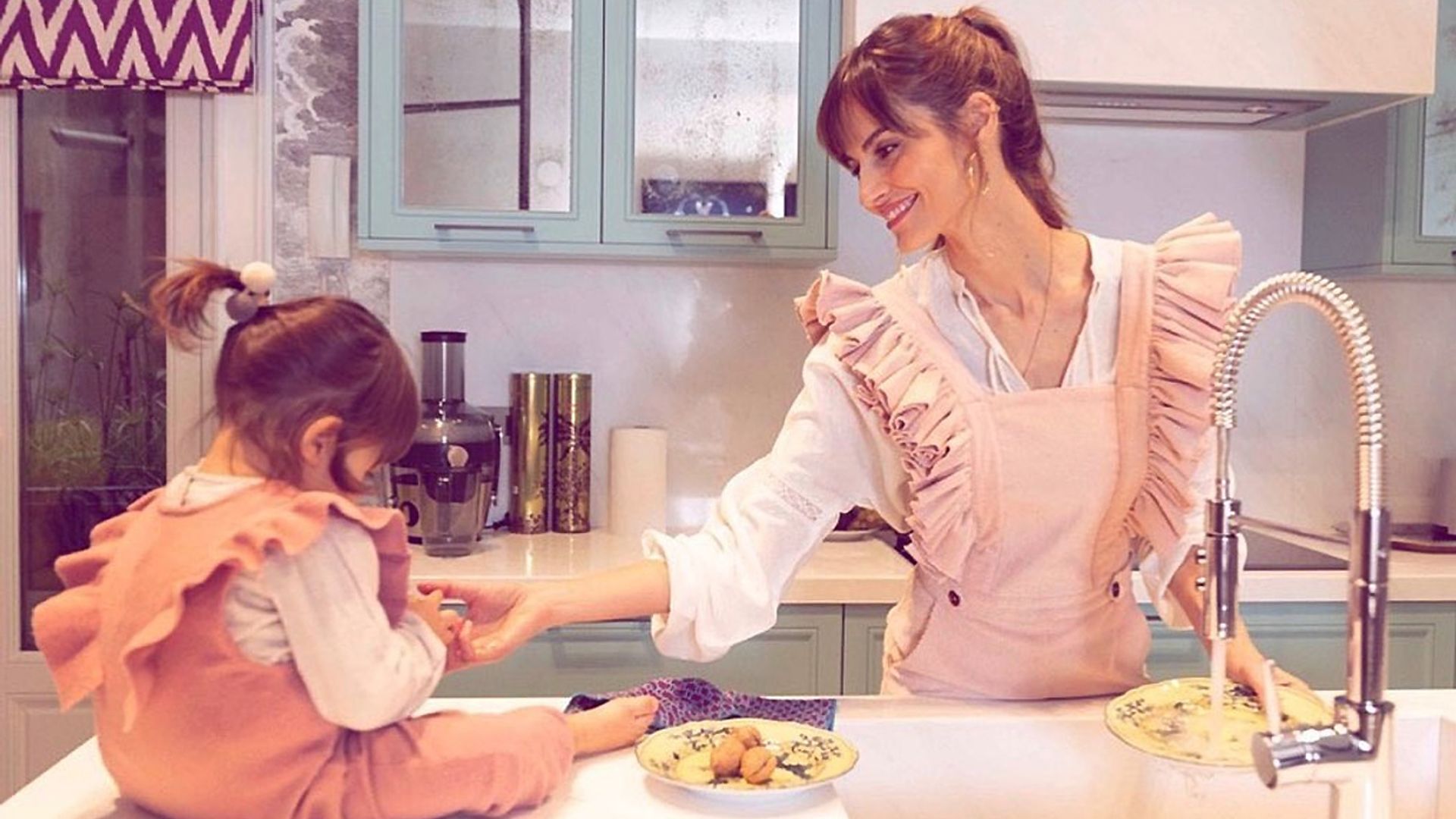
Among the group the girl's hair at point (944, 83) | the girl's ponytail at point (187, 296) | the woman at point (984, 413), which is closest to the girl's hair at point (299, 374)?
the girl's ponytail at point (187, 296)

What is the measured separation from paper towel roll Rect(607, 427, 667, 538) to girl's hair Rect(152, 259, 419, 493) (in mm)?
1691

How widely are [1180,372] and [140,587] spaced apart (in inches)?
37.9

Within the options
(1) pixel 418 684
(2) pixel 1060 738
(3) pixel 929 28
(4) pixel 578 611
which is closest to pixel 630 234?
(3) pixel 929 28

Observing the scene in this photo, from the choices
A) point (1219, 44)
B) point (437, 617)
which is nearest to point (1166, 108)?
point (1219, 44)

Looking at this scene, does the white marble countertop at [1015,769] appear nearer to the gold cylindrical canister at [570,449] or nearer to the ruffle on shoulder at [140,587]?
the ruffle on shoulder at [140,587]

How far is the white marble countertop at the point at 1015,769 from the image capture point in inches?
42.9

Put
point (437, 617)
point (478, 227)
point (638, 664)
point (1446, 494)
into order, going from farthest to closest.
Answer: point (1446, 494) < point (478, 227) < point (638, 664) < point (437, 617)

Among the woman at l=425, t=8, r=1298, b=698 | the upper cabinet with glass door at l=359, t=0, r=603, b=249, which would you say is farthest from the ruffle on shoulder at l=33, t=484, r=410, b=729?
the upper cabinet with glass door at l=359, t=0, r=603, b=249

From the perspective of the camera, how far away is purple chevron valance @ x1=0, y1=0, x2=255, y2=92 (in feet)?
8.35

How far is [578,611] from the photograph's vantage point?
1.27m

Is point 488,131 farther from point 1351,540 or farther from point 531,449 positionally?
point 1351,540

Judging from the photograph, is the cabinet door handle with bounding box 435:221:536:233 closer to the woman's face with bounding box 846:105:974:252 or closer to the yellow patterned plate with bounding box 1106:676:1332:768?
the woman's face with bounding box 846:105:974:252

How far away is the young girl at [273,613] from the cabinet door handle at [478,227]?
1.49 m

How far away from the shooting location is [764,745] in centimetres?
112
